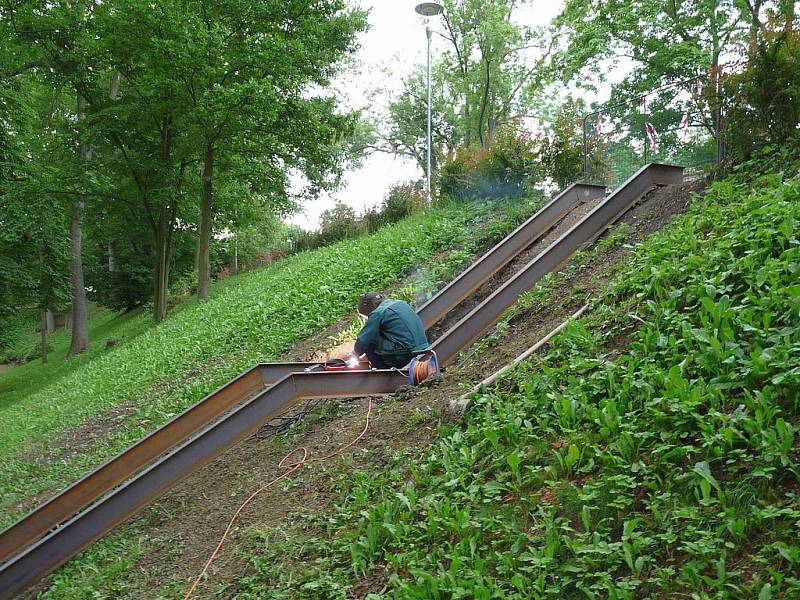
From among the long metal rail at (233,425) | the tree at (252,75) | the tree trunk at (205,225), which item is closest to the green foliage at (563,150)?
the long metal rail at (233,425)

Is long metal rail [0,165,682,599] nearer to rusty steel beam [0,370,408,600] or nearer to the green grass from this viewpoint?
rusty steel beam [0,370,408,600]

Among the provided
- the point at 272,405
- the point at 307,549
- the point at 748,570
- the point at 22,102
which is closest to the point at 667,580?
the point at 748,570

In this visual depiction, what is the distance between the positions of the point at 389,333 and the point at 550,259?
90.1 inches

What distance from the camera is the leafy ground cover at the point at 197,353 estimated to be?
358 inches

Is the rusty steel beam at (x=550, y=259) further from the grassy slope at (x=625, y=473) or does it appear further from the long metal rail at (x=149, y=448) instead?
the grassy slope at (x=625, y=473)

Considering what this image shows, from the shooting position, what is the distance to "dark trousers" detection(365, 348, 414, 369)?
6.72 meters

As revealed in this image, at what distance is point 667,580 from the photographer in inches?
103

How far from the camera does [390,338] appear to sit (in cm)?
666

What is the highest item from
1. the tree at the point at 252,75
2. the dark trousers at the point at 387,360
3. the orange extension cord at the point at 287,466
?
the tree at the point at 252,75

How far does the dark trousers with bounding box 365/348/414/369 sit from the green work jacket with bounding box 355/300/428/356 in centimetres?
5

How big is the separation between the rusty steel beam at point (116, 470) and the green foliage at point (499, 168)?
8106mm

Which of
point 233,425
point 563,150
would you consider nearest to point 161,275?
point 563,150

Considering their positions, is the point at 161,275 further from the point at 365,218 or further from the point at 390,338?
the point at 390,338

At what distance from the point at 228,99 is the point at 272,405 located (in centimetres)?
1320
